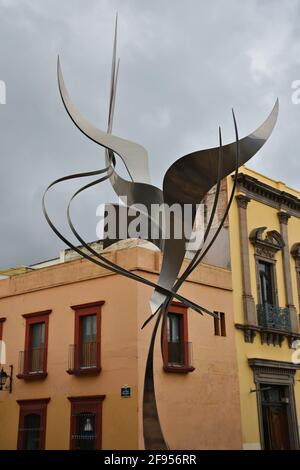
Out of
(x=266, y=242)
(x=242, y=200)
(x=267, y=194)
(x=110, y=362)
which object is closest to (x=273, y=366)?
(x=266, y=242)

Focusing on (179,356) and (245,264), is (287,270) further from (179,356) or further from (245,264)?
(179,356)

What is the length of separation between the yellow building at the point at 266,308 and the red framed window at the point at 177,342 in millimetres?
2148

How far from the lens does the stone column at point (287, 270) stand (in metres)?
21.9

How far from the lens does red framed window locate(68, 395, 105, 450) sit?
1702 centimetres

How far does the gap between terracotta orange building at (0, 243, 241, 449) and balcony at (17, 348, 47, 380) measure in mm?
32

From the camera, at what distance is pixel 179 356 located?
59.3ft

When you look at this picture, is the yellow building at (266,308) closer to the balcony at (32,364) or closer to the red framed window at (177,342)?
the red framed window at (177,342)

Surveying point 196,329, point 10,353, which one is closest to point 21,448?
point 10,353

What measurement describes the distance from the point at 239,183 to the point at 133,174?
9391mm

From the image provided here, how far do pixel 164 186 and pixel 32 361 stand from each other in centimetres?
991
